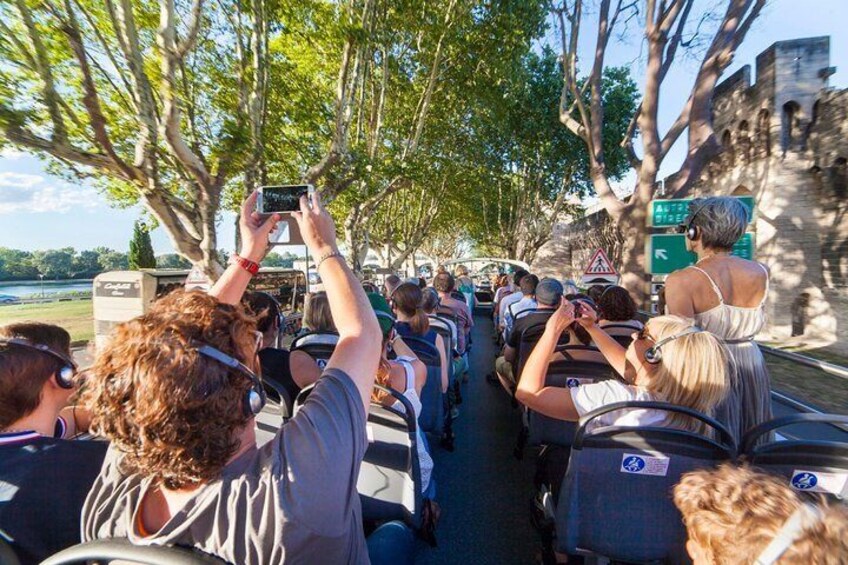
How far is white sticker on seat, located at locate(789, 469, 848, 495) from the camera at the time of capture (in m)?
1.47

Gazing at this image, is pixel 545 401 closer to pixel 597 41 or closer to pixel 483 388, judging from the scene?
pixel 483 388

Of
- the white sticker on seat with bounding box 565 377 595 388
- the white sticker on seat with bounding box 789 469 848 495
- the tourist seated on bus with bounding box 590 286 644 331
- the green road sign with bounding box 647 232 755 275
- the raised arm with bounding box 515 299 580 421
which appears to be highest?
the green road sign with bounding box 647 232 755 275

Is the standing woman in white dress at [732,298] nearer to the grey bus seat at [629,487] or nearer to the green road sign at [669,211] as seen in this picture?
the grey bus seat at [629,487]

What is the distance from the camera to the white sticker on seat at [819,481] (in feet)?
4.81

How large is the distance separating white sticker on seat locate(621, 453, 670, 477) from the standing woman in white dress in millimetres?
861

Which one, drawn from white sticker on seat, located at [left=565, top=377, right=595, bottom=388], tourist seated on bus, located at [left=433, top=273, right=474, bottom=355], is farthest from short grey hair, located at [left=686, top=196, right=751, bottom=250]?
tourist seated on bus, located at [left=433, top=273, right=474, bottom=355]

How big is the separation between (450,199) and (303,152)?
18.4m

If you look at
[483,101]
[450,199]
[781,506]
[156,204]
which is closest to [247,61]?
[156,204]

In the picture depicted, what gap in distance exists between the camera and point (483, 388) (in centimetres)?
641

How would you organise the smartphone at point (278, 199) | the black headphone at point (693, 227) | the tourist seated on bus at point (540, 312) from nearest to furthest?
the smartphone at point (278, 199) < the black headphone at point (693, 227) < the tourist seated on bus at point (540, 312)

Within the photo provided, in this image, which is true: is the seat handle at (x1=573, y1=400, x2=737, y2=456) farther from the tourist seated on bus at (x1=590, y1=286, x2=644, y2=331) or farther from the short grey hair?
the tourist seated on bus at (x1=590, y1=286, x2=644, y2=331)

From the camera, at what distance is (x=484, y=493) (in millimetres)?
3445

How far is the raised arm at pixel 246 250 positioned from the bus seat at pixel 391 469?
2.76ft

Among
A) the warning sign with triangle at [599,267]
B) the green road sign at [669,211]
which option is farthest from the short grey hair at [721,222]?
the warning sign with triangle at [599,267]
